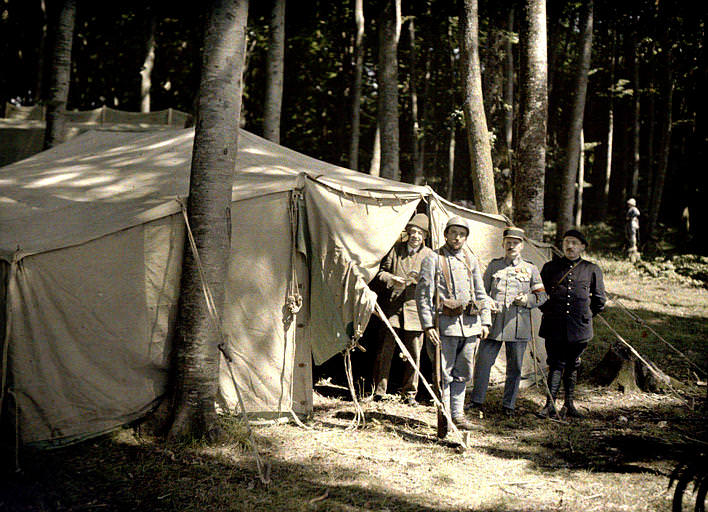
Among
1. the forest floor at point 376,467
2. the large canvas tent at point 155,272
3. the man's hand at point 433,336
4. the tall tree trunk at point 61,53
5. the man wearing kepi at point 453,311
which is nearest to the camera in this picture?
the forest floor at point 376,467

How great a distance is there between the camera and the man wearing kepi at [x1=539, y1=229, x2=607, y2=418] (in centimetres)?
648

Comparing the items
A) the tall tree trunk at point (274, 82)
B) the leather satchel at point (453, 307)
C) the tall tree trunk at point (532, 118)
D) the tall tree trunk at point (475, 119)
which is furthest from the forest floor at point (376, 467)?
the tall tree trunk at point (274, 82)

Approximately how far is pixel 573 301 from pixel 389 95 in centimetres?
629

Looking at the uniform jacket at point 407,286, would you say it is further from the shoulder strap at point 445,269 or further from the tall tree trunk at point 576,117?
the tall tree trunk at point 576,117

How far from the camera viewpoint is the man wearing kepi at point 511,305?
648cm

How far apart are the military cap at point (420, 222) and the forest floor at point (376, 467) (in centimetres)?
175

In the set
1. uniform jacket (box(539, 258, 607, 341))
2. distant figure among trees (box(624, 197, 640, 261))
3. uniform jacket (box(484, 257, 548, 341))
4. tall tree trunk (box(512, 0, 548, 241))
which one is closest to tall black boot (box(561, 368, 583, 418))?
uniform jacket (box(539, 258, 607, 341))

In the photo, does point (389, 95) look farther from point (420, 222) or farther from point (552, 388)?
point (552, 388)

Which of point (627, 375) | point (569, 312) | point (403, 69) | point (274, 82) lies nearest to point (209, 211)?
point (569, 312)

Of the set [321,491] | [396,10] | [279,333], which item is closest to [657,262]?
[396,10]

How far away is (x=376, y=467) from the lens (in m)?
5.18

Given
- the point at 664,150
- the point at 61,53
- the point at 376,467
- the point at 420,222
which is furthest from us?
the point at 664,150

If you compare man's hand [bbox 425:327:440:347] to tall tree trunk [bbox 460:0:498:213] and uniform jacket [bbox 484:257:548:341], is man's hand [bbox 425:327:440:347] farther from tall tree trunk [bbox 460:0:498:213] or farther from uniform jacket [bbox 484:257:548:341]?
tall tree trunk [bbox 460:0:498:213]

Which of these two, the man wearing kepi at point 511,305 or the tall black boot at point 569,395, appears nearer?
the man wearing kepi at point 511,305
